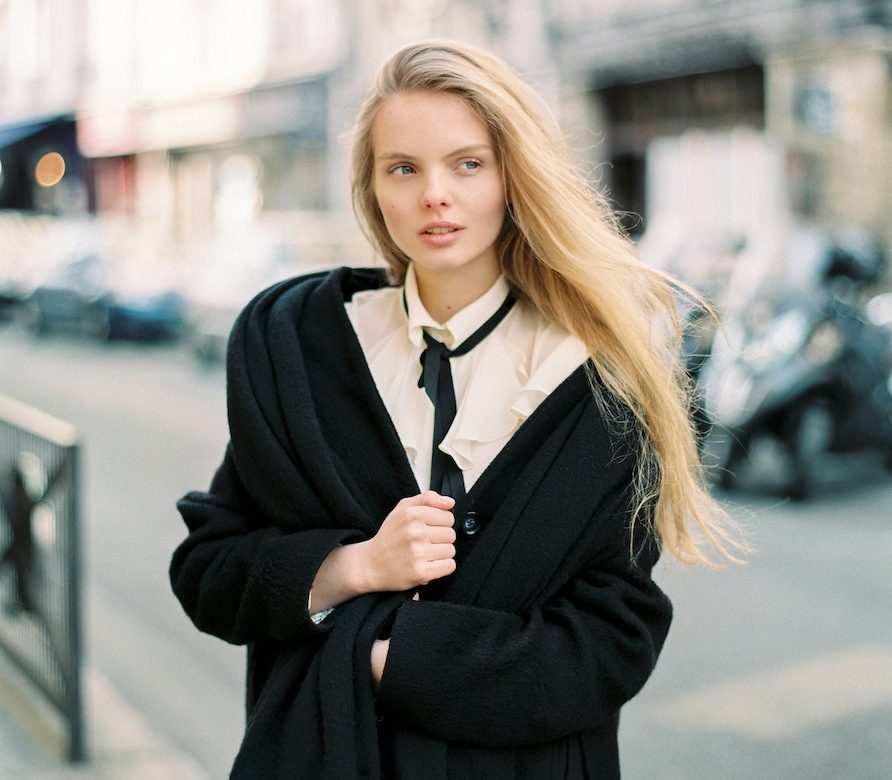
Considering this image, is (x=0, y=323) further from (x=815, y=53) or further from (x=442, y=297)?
(x=442, y=297)

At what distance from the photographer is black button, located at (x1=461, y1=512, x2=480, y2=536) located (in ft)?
5.31

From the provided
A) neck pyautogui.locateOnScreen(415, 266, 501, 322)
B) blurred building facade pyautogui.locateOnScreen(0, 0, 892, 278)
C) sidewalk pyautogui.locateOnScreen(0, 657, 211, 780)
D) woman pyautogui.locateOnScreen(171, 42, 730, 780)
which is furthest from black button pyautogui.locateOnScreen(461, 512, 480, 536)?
sidewalk pyautogui.locateOnScreen(0, 657, 211, 780)

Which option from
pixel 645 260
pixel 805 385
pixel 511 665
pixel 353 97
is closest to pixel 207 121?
pixel 353 97

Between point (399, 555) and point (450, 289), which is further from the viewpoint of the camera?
point (450, 289)

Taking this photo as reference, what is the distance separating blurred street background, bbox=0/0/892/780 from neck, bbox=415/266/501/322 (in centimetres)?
35

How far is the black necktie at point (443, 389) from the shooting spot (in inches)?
66.8

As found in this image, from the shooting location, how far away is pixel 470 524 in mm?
1618

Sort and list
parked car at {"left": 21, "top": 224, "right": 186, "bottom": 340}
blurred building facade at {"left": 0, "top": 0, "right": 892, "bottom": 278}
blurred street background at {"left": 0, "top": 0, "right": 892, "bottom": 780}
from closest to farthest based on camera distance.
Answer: blurred street background at {"left": 0, "top": 0, "right": 892, "bottom": 780} → blurred building facade at {"left": 0, "top": 0, "right": 892, "bottom": 278} → parked car at {"left": 21, "top": 224, "right": 186, "bottom": 340}

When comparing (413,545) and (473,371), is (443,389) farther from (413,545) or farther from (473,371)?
(413,545)

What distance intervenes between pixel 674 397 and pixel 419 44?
2.09 feet

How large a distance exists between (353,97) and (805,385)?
15.2 meters

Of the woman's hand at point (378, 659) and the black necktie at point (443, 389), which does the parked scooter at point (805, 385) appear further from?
the woman's hand at point (378, 659)

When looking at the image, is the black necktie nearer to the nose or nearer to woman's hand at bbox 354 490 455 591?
woman's hand at bbox 354 490 455 591

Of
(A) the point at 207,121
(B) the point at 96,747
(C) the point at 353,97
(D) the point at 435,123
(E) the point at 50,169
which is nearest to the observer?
(D) the point at 435,123
